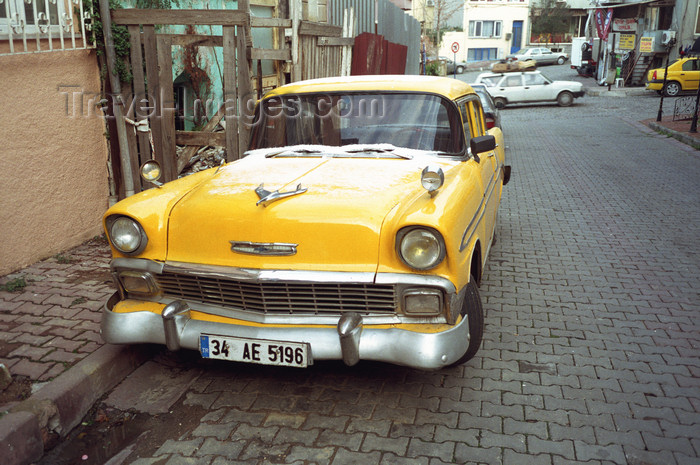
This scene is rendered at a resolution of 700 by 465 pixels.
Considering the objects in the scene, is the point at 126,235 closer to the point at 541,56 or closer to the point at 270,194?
the point at 270,194

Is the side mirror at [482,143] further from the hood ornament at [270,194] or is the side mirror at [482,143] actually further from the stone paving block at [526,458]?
the stone paving block at [526,458]

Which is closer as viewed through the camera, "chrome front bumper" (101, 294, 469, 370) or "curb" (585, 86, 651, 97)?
"chrome front bumper" (101, 294, 469, 370)

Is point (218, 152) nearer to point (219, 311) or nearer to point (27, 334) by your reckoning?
point (27, 334)

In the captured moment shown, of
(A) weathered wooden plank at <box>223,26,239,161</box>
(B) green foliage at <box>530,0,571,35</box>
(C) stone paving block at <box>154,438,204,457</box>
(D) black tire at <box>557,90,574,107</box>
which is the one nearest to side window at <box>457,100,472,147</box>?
(C) stone paving block at <box>154,438,204,457</box>

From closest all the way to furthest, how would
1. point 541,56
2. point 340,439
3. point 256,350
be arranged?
point 340,439, point 256,350, point 541,56

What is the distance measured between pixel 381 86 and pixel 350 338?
217 centimetres

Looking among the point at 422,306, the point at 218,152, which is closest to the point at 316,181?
the point at 422,306

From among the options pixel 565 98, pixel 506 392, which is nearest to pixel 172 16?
pixel 506 392

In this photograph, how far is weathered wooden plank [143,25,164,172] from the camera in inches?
255

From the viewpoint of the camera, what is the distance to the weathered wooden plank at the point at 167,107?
656 centimetres

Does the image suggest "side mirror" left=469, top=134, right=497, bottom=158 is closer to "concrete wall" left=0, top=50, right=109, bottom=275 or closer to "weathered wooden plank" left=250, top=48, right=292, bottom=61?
"weathered wooden plank" left=250, top=48, right=292, bottom=61

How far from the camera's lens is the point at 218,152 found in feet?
26.4

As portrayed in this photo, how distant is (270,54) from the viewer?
7.70m

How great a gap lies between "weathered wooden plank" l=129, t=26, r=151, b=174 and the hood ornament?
356cm
